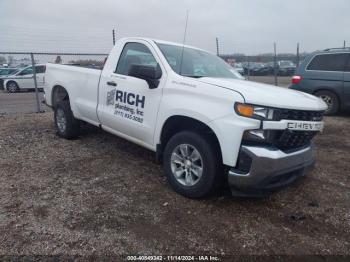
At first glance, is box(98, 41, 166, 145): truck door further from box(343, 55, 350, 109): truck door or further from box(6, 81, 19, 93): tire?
box(6, 81, 19, 93): tire

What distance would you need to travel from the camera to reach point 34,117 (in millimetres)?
8852

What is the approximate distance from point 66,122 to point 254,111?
3.98 m

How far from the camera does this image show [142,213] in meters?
3.64

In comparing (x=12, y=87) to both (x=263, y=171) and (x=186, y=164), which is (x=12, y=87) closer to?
(x=186, y=164)

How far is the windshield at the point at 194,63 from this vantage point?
4344 mm

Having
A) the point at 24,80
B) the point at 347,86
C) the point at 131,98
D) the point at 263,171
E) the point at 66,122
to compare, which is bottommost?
the point at 24,80

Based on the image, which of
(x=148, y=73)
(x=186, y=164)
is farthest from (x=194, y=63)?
(x=186, y=164)

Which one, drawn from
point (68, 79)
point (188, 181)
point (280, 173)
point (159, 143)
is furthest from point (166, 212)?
point (68, 79)

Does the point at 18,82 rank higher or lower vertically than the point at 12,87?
higher

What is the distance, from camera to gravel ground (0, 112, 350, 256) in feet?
10.1

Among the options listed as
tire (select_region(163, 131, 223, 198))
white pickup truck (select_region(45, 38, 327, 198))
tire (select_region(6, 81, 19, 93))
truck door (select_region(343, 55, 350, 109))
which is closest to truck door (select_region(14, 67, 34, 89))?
tire (select_region(6, 81, 19, 93))

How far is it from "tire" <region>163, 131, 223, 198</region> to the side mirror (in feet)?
2.47

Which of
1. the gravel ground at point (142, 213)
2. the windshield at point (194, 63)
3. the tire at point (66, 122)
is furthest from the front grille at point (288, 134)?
the tire at point (66, 122)

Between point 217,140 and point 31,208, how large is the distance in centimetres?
219
